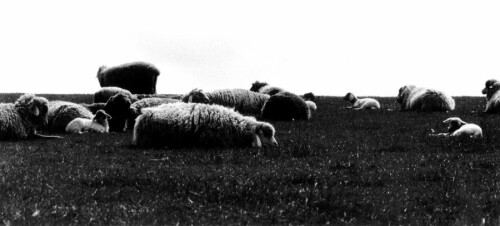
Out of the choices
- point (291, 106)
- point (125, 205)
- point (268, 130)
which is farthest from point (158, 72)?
point (125, 205)

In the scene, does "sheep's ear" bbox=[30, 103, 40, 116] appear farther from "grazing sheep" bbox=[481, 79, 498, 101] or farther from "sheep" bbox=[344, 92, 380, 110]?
"grazing sheep" bbox=[481, 79, 498, 101]

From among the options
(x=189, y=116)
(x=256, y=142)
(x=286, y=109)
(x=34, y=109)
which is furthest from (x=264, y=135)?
(x=286, y=109)

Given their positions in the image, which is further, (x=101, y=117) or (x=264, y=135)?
(x=101, y=117)

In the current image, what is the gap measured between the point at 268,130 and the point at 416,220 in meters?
6.89

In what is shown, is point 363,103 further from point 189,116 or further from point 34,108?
point 34,108

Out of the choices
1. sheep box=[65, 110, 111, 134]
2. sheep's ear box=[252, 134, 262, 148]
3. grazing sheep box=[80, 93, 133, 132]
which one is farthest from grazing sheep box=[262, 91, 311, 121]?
sheep's ear box=[252, 134, 262, 148]

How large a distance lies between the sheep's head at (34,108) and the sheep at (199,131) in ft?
14.0

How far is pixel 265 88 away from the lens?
30.5 m

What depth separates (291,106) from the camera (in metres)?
21.3

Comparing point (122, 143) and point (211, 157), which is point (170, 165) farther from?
point (122, 143)

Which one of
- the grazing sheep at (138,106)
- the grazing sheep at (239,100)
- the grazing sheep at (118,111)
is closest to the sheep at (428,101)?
the grazing sheep at (239,100)

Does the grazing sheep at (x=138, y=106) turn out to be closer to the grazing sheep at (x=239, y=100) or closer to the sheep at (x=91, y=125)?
the sheep at (x=91, y=125)

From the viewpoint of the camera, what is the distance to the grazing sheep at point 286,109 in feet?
69.6

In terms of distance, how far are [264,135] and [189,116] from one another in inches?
69.0
